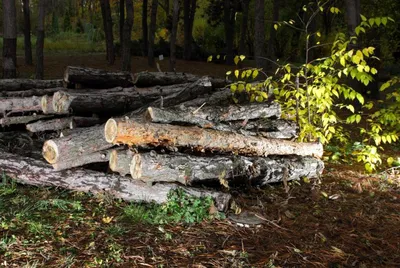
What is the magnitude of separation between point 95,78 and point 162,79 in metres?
1.19

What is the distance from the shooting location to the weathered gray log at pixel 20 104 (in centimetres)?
627

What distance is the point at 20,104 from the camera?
20.8 ft

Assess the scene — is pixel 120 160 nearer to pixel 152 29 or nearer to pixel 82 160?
pixel 82 160

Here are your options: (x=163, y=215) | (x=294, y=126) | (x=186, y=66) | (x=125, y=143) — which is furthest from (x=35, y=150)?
(x=186, y=66)

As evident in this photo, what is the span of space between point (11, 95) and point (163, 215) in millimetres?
3811

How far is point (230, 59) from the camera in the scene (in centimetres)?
2528

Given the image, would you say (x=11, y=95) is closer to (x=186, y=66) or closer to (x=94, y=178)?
(x=94, y=178)

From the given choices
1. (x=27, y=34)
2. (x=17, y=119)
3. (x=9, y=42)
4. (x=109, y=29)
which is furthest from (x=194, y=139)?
(x=109, y=29)

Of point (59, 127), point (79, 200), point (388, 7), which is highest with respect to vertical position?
point (388, 7)

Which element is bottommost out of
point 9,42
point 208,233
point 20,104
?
point 208,233

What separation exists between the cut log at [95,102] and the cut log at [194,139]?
4.75ft

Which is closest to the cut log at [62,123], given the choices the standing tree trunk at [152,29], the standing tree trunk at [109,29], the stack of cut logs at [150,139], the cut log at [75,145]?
the stack of cut logs at [150,139]

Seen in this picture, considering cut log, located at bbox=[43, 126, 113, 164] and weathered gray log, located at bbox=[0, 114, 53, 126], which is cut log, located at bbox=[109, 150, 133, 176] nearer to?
cut log, located at bbox=[43, 126, 113, 164]

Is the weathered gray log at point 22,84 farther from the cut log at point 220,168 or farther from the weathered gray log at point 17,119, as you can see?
the cut log at point 220,168
